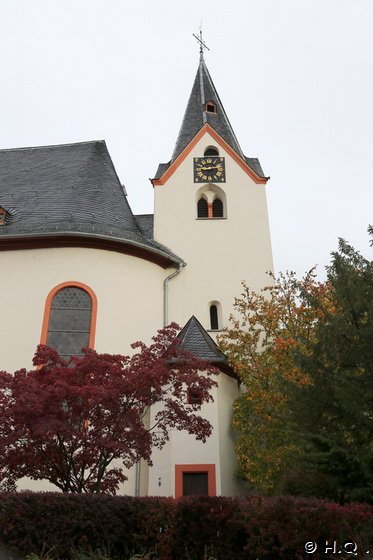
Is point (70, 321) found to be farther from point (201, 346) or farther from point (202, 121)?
point (202, 121)

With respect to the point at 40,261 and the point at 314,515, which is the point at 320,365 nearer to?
the point at 314,515

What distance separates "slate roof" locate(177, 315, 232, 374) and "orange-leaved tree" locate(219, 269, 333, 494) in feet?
0.82

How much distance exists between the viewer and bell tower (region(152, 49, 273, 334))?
16453mm

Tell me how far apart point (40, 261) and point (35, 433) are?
22.5 ft

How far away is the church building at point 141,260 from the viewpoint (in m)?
12.5

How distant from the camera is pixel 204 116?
886 inches

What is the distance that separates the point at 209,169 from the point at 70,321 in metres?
8.76

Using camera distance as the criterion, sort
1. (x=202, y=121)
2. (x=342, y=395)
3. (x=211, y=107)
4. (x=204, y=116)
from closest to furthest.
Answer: (x=342, y=395)
(x=202, y=121)
(x=204, y=116)
(x=211, y=107)

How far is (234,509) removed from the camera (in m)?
6.29

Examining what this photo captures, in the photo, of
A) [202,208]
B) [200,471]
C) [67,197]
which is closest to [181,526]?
[200,471]

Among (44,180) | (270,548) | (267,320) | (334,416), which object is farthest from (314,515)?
(44,180)

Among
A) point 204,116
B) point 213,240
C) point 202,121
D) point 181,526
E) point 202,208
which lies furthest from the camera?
point 204,116

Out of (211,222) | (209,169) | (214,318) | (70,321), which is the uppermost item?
(209,169)

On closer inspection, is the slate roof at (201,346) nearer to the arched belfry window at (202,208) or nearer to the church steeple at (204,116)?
the arched belfry window at (202,208)
